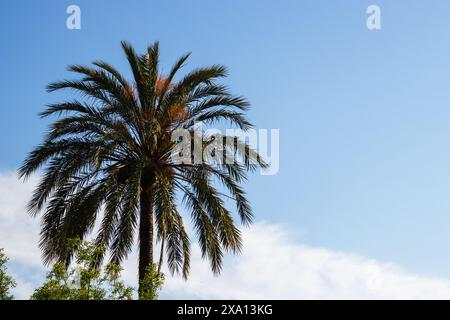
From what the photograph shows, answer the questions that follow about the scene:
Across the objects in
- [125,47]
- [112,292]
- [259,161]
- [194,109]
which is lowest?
[112,292]

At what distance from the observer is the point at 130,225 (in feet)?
59.5

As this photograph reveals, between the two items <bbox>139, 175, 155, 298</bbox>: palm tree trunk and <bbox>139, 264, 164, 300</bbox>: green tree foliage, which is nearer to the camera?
<bbox>139, 264, 164, 300</bbox>: green tree foliage

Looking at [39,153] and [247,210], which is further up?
[39,153]

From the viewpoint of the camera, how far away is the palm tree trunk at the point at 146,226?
1786cm

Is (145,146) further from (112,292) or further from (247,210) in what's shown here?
(112,292)

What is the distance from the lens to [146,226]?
18.3 meters

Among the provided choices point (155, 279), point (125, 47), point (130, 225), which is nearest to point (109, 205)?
point (130, 225)

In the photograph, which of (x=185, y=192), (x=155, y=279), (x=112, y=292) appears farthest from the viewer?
(x=185, y=192)

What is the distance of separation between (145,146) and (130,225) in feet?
7.70

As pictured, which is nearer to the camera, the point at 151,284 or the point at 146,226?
the point at 151,284

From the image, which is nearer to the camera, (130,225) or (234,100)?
(130,225)

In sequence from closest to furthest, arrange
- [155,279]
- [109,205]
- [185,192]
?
1. [155,279]
2. [109,205]
3. [185,192]

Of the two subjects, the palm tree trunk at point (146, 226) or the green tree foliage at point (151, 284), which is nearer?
the green tree foliage at point (151, 284)

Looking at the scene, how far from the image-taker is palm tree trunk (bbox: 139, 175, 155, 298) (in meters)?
17.9
